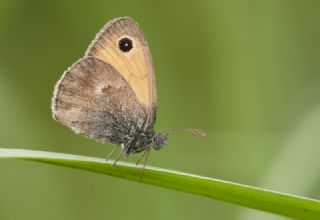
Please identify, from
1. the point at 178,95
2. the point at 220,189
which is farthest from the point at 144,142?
the point at 220,189

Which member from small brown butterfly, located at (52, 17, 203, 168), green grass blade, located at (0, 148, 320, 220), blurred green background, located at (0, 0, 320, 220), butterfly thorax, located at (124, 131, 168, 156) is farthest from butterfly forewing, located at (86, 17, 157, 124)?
green grass blade, located at (0, 148, 320, 220)

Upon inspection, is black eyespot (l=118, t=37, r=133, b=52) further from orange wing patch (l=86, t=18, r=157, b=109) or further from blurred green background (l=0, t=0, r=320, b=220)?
blurred green background (l=0, t=0, r=320, b=220)

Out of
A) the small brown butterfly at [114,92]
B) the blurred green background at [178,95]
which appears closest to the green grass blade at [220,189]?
the small brown butterfly at [114,92]

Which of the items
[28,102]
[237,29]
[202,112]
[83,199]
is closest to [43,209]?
[83,199]

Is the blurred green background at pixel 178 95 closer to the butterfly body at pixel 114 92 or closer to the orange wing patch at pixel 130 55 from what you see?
the butterfly body at pixel 114 92

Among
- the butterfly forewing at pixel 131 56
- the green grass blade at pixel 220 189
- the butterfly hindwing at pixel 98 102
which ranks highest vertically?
the butterfly forewing at pixel 131 56

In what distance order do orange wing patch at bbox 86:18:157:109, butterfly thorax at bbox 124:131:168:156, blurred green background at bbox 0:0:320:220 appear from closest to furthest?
orange wing patch at bbox 86:18:157:109 < butterfly thorax at bbox 124:131:168:156 < blurred green background at bbox 0:0:320:220

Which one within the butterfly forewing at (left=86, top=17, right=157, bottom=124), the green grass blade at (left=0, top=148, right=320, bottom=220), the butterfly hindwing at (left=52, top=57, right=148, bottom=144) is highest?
the butterfly forewing at (left=86, top=17, right=157, bottom=124)

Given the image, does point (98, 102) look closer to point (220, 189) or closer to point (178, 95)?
point (178, 95)
